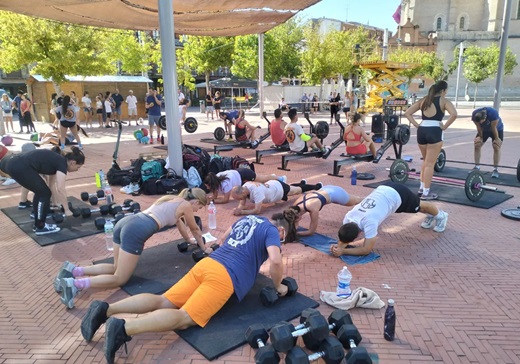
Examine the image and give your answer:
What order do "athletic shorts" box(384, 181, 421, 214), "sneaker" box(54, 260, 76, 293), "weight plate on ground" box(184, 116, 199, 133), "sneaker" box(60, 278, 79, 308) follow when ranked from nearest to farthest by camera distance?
1. "sneaker" box(60, 278, 79, 308)
2. "sneaker" box(54, 260, 76, 293)
3. "athletic shorts" box(384, 181, 421, 214)
4. "weight plate on ground" box(184, 116, 199, 133)

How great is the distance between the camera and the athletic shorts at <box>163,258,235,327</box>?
3.08m

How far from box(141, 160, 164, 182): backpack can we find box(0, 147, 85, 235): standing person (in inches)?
84.9

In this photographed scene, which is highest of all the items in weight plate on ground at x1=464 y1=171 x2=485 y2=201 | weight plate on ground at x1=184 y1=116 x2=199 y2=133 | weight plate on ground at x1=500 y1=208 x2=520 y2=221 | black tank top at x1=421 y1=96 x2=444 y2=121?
black tank top at x1=421 y1=96 x2=444 y2=121

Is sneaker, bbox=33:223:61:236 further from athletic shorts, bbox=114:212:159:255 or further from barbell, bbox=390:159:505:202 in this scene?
barbell, bbox=390:159:505:202

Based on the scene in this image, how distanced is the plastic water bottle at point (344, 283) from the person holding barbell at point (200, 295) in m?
0.57

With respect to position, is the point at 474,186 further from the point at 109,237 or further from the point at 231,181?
the point at 109,237

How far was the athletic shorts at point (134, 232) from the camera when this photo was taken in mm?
3676

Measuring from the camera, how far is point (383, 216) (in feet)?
14.8

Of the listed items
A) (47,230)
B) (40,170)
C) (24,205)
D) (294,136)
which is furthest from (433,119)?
(24,205)

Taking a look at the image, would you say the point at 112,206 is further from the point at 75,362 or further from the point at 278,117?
the point at 278,117

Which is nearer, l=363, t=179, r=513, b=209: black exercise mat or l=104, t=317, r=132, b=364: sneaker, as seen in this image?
l=104, t=317, r=132, b=364: sneaker

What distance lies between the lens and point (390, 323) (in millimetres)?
3082

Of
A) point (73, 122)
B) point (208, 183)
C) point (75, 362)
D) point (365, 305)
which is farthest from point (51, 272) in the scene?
point (73, 122)

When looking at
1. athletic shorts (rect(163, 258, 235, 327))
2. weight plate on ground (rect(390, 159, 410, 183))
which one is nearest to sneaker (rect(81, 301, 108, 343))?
athletic shorts (rect(163, 258, 235, 327))
